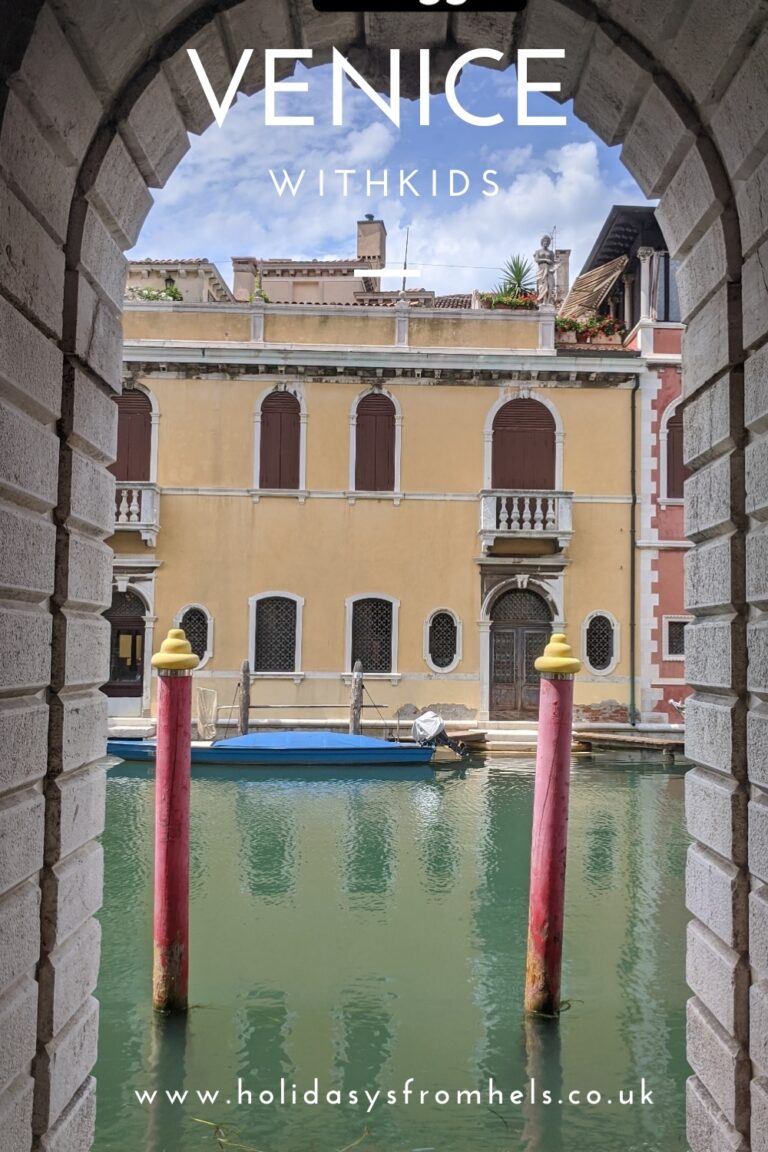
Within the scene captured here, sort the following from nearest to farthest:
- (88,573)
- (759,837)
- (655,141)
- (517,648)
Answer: (759,837)
(88,573)
(655,141)
(517,648)

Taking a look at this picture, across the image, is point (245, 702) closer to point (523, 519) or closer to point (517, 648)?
point (517, 648)

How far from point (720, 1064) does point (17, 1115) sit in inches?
75.1

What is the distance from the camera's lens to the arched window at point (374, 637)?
15.6 meters

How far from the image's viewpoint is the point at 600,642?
51.7ft

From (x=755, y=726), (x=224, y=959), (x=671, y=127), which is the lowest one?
(x=224, y=959)

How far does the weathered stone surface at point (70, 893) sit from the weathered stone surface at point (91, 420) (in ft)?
3.97

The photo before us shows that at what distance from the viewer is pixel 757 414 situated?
270cm

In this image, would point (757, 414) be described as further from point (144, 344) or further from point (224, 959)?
point (144, 344)

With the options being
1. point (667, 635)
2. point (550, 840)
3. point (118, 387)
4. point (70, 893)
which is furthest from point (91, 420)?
point (667, 635)

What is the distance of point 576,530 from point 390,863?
A: 8.46 metres

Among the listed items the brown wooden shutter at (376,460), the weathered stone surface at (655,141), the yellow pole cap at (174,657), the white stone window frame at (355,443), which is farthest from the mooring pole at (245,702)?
the weathered stone surface at (655,141)

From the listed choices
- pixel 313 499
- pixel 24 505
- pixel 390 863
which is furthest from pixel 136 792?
pixel 24 505

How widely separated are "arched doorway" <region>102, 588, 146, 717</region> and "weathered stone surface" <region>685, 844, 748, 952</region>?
13.2m

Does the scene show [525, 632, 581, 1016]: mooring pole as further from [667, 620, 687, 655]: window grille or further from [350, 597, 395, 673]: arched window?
[667, 620, 687, 655]: window grille
